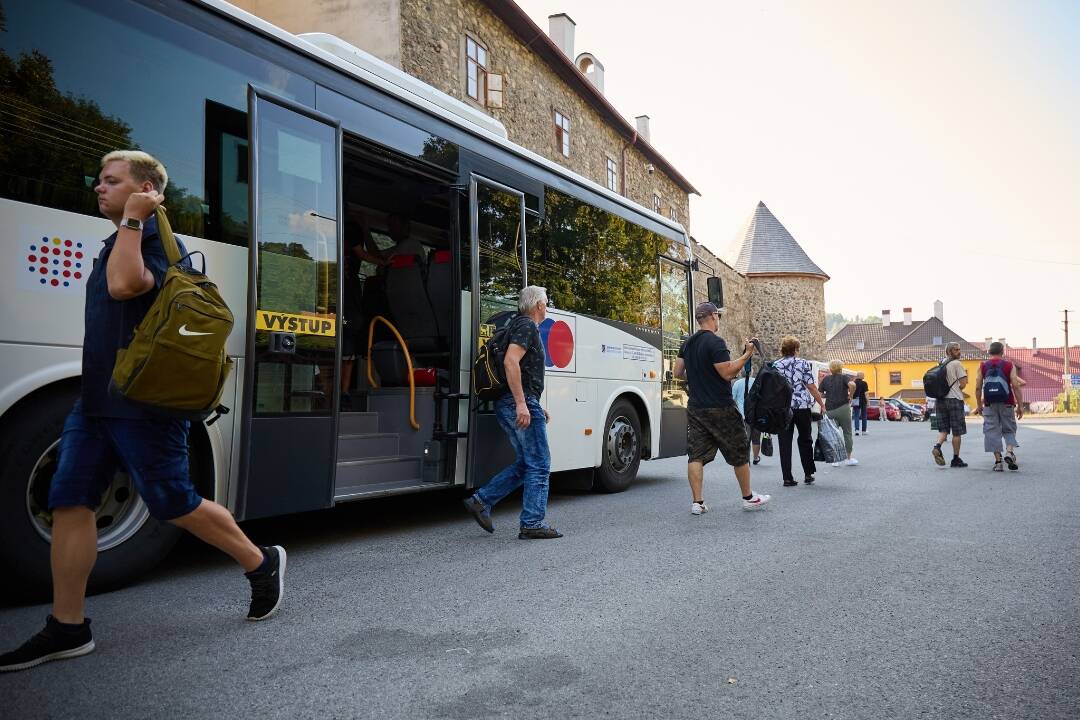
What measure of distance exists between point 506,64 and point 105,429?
1909 cm

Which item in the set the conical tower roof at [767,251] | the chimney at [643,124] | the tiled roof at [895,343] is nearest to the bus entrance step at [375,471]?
the chimney at [643,124]

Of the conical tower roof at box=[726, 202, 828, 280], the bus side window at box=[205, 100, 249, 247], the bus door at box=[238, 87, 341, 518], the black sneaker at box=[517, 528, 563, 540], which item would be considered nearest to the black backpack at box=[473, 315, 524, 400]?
the black sneaker at box=[517, 528, 563, 540]

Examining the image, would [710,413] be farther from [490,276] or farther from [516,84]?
[516,84]

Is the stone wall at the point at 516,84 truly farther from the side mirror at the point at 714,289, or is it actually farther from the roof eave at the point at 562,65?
the side mirror at the point at 714,289

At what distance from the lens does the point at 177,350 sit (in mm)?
3100

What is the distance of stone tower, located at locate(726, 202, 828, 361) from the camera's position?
4769cm

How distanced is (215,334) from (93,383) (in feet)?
1.65

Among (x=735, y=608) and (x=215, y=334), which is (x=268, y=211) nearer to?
(x=215, y=334)

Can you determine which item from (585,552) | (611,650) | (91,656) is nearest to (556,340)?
(585,552)

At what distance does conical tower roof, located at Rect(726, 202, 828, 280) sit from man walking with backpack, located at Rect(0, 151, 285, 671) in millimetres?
46449

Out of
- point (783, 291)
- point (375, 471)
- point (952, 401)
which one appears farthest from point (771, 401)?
point (783, 291)

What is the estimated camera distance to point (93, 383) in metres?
3.20

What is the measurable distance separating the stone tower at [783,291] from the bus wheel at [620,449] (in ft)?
126

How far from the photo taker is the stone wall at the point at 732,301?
34.8 metres
